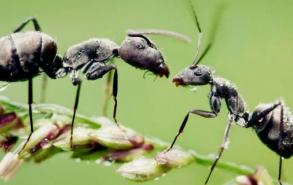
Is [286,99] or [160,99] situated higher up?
[286,99]

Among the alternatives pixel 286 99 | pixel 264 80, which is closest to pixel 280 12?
pixel 264 80

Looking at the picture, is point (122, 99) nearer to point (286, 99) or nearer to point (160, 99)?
point (160, 99)

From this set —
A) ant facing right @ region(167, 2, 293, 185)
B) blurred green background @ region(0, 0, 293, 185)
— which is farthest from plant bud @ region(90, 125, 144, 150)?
blurred green background @ region(0, 0, 293, 185)

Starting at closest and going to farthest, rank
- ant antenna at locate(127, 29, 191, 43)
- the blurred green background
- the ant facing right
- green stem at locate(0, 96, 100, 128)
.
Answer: green stem at locate(0, 96, 100, 128), the ant facing right, ant antenna at locate(127, 29, 191, 43), the blurred green background

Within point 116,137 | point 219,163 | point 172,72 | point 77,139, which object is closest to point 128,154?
point 116,137

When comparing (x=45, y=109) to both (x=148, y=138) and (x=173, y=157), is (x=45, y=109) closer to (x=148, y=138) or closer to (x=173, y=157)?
(x=148, y=138)

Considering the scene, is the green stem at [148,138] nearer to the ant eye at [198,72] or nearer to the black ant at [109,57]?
the black ant at [109,57]

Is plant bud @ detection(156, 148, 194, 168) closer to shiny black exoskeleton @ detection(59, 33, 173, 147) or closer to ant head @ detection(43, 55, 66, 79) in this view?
shiny black exoskeleton @ detection(59, 33, 173, 147)
